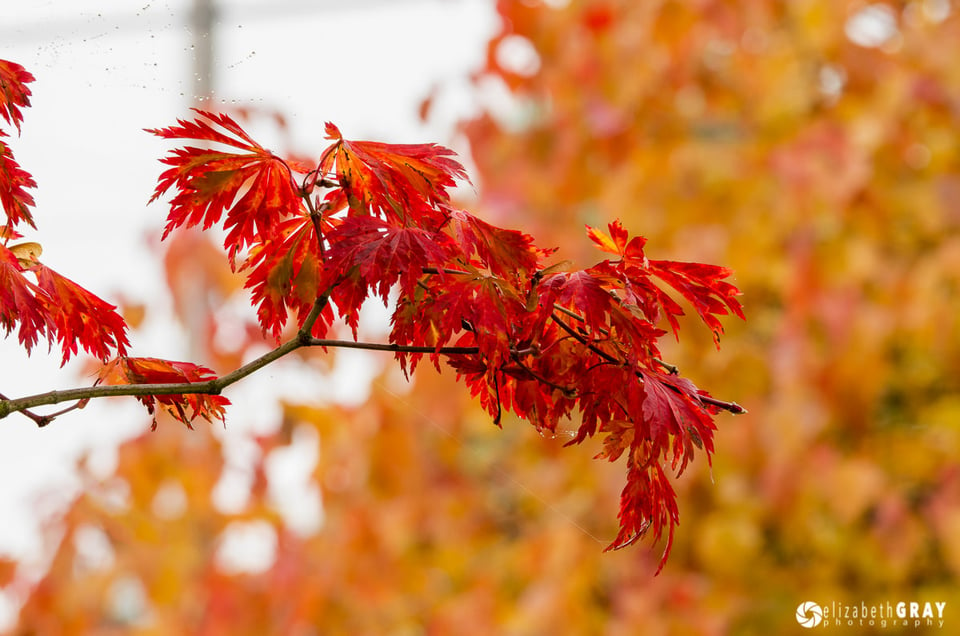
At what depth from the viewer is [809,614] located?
1.57m

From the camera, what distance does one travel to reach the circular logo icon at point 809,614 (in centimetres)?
156

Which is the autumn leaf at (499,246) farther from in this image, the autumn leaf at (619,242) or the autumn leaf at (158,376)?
the autumn leaf at (158,376)

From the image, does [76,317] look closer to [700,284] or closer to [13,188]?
[13,188]

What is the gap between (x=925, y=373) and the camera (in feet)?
5.93

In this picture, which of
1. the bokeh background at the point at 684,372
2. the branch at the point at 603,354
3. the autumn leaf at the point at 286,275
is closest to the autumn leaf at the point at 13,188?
the autumn leaf at the point at 286,275

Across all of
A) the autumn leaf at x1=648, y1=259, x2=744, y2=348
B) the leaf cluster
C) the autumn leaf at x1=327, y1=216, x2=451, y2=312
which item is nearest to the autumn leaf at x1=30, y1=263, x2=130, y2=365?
the leaf cluster

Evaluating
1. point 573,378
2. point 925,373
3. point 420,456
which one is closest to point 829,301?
point 925,373

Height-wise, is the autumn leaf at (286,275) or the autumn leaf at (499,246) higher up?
the autumn leaf at (499,246)

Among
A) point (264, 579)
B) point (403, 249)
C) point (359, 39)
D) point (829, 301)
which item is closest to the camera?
point (403, 249)

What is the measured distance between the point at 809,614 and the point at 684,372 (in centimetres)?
43

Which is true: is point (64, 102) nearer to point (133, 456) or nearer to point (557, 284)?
Result: point (557, 284)

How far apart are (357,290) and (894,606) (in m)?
1.45

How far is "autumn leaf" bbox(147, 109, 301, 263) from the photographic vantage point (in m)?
0.41

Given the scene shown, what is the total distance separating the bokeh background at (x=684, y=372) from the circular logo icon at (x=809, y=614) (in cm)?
3
